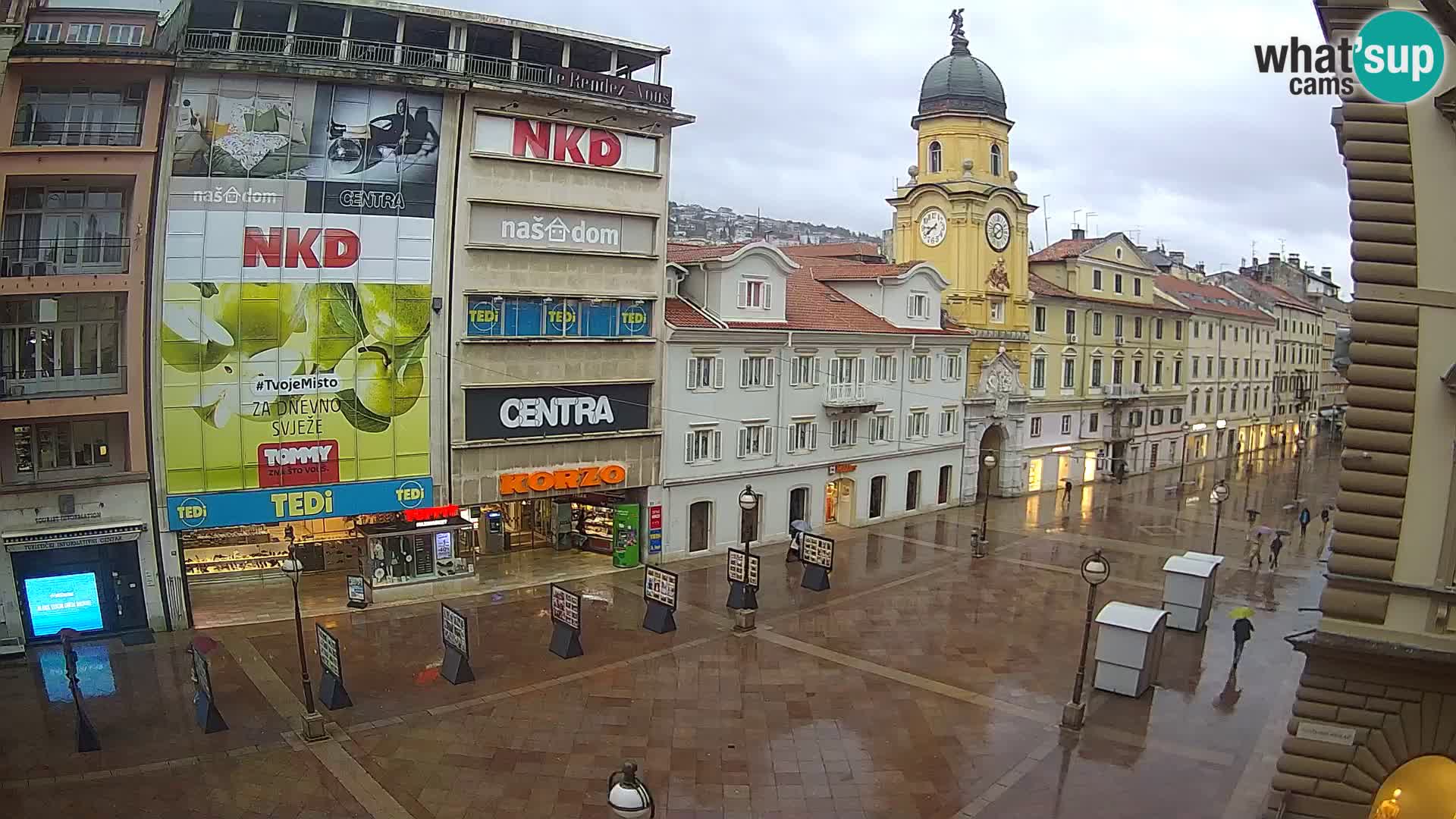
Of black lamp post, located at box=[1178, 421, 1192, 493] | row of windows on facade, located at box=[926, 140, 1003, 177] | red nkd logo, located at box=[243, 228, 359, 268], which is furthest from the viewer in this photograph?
black lamp post, located at box=[1178, 421, 1192, 493]

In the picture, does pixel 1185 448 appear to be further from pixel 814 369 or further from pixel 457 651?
pixel 457 651

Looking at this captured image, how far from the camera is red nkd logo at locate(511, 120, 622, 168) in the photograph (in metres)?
27.9

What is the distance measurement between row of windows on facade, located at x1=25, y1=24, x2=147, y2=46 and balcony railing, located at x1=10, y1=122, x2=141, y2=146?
73.9 inches

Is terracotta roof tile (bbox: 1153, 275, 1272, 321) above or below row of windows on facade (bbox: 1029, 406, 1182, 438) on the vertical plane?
above

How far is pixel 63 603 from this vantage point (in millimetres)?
23031

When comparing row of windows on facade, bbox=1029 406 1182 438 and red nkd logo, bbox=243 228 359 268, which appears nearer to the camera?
red nkd logo, bbox=243 228 359 268

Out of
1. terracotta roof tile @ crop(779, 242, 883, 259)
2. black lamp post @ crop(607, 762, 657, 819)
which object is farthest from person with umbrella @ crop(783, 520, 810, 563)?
terracotta roof tile @ crop(779, 242, 883, 259)

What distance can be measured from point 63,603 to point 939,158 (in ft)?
125

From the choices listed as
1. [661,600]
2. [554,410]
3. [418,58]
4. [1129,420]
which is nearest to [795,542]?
[661,600]

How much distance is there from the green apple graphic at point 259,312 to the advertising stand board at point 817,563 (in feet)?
51.7

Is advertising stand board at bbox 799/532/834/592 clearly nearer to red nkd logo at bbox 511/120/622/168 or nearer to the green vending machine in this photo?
the green vending machine

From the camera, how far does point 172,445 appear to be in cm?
2395

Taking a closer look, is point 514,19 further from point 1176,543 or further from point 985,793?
point 1176,543

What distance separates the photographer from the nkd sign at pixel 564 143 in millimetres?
27359
